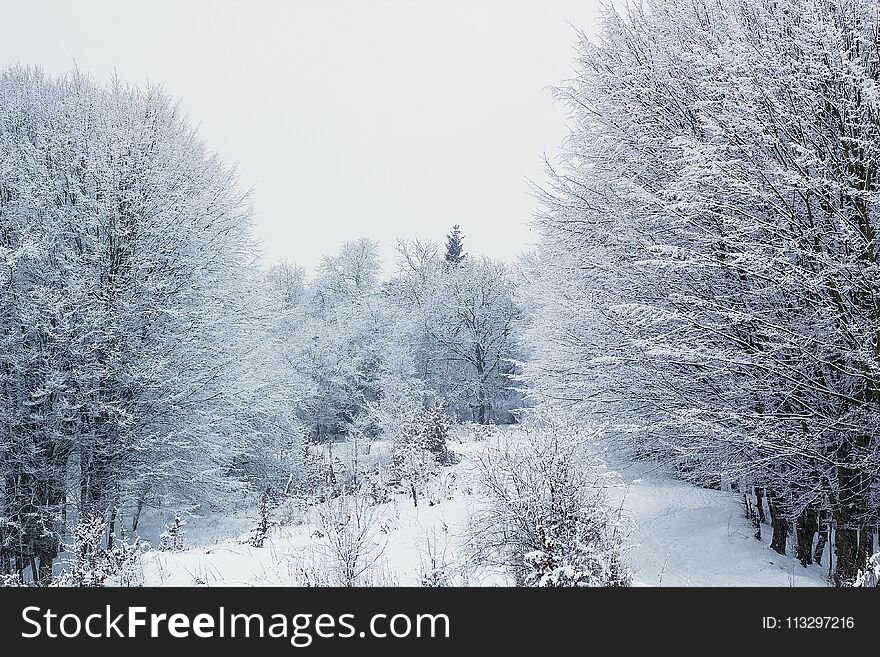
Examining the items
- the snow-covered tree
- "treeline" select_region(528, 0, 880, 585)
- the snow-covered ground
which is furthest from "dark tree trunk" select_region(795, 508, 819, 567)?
the snow-covered tree

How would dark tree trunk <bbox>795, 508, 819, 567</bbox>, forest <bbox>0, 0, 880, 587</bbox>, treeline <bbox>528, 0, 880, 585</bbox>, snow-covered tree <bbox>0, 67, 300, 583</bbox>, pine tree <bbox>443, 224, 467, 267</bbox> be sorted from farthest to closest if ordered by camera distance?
pine tree <bbox>443, 224, 467, 267</bbox> → snow-covered tree <bbox>0, 67, 300, 583</bbox> → dark tree trunk <bbox>795, 508, 819, 567</bbox> → forest <bbox>0, 0, 880, 587</bbox> → treeline <bbox>528, 0, 880, 585</bbox>

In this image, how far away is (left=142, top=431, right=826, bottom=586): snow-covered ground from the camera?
18.2 ft

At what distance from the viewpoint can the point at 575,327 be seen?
26.6ft

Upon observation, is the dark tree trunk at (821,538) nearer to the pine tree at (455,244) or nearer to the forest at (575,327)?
the forest at (575,327)

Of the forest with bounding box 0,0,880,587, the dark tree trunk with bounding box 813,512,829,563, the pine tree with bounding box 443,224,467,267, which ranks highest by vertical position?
the pine tree with bounding box 443,224,467,267

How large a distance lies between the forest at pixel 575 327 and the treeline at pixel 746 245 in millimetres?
46

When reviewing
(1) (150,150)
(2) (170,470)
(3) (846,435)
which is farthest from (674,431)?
(1) (150,150)

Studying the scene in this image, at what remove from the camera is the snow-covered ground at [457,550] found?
555 cm

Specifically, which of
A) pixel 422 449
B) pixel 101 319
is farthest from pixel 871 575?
pixel 422 449

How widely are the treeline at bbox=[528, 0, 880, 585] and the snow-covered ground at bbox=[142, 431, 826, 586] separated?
103cm

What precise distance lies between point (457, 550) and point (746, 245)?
15.2ft

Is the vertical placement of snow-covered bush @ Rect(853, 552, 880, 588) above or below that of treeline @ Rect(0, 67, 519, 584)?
below

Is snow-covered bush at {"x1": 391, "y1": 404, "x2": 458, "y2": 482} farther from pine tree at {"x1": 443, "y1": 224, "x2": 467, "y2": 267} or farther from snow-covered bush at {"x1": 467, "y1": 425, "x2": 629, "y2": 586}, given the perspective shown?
pine tree at {"x1": 443, "y1": 224, "x2": 467, "y2": 267}

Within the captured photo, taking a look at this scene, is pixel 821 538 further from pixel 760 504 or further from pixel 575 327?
pixel 575 327
